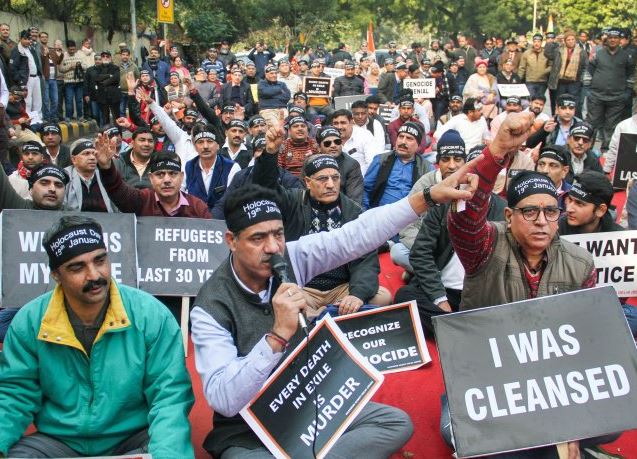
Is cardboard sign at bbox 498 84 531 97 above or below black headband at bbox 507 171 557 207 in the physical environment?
above

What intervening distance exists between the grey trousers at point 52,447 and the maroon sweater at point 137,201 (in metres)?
2.88

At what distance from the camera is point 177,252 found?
6.19 metres

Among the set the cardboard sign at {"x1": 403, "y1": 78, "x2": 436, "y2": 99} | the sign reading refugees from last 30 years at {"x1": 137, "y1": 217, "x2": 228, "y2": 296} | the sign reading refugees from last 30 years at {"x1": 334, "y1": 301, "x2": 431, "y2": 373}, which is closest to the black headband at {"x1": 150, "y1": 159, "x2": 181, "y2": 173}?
the sign reading refugees from last 30 years at {"x1": 137, "y1": 217, "x2": 228, "y2": 296}

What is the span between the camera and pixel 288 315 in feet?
10.00

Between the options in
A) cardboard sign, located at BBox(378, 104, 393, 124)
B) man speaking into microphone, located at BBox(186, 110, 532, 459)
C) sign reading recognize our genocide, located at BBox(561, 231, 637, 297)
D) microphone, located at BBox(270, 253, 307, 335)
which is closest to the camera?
microphone, located at BBox(270, 253, 307, 335)

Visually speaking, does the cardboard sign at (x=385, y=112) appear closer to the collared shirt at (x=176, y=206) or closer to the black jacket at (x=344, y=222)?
the black jacket at (x=344, y=222)

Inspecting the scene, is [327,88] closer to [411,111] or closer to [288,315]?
[411,111]

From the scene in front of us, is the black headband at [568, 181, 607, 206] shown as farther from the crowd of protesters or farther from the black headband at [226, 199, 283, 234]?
the black headband at [226, 199, 283, 234]

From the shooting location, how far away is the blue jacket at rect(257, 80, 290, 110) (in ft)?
51.9

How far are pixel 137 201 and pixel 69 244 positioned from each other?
2.87m

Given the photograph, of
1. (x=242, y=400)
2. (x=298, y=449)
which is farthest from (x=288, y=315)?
(x=298, y=449)

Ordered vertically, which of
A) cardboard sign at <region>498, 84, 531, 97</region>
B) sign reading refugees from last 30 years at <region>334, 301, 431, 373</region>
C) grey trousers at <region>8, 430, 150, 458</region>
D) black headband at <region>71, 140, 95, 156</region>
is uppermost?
cardboard sign at <region>498, 84, 531, 97</region>

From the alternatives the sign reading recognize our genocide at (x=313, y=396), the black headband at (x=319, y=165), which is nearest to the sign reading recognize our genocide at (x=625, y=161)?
the black headband at (x=319, y=165)

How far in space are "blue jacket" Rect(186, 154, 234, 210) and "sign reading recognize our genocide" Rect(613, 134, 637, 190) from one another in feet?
15.2
